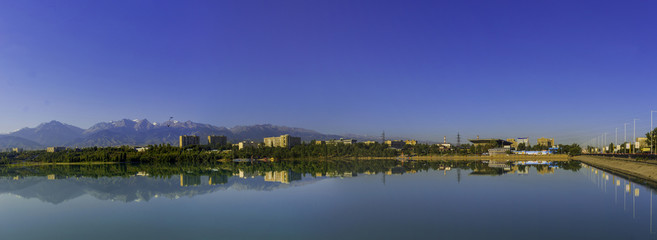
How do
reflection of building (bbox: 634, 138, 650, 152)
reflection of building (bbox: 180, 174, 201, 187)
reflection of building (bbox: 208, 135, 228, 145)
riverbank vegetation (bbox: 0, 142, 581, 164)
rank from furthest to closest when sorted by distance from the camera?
reflection of building (bbox: 208, 135, 228, 145) → riverbank vegetation (bbox: 0, 142, 581, 164) → reflection of building (bbox: 634, 138, 650, 152) → reflection of building (bbox: 180, 174, 201, 187)

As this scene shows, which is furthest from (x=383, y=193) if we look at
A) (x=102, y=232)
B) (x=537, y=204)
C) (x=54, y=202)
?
(x=54, y=202)

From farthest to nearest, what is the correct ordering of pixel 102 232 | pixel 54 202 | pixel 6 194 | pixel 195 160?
1. pixel 195 160
2. pixel 6 194
3. pixel 54 202
4. pixel 102 232

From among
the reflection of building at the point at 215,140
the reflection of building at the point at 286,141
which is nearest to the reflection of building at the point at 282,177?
the reflection of building at the point at 286,141

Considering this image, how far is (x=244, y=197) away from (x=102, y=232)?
10.3 metres

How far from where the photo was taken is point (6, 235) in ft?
51.1

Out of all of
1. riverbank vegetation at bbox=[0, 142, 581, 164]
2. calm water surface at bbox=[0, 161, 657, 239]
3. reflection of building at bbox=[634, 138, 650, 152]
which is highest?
reflection of building at bbox=[634, 138, 650, 152]

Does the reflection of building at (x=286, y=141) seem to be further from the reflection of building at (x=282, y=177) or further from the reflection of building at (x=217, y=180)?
the reflection of building at (x=217, y=180)

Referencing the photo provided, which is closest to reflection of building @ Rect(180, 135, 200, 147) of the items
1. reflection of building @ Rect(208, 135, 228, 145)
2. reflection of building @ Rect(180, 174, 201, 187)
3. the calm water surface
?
reflection of building @ Rect(208, 135, 228, 145)

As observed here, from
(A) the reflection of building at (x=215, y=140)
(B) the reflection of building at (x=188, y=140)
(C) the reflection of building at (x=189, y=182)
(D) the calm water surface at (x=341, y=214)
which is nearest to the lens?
(D) the calm water surface at (x=341, y=214)

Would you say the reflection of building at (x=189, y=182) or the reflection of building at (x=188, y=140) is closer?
the reflection of building at (x=189, y=182)

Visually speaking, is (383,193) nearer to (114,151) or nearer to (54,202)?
(54,202)

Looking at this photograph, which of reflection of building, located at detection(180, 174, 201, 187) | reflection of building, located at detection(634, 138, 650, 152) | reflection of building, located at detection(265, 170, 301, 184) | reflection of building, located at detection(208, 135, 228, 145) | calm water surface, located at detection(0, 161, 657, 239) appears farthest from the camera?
reflection of building, located at detection(208, 135, 228, 145)

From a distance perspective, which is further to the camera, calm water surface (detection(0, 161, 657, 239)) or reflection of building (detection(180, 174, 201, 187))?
reflection of building (detection(180, 174, 201, 187))

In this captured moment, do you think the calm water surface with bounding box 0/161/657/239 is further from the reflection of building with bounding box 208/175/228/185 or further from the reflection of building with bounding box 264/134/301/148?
the reflection of building with bounding box 264/134/301/148
